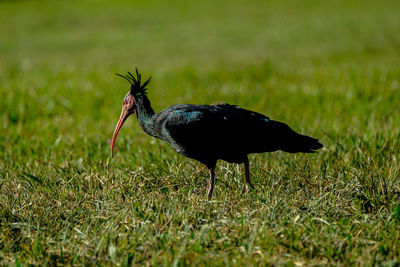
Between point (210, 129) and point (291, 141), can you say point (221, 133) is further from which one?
point (291, 141)

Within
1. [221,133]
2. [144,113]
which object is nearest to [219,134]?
[221,133]

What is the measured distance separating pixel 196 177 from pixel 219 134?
0.52 meters

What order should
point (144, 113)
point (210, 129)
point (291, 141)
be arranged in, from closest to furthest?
1. point (210, 129)
2. point (291, 141)
3. point (144, 113)

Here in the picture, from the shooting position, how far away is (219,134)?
4.01 metres

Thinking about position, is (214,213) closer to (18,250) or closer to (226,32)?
(18,250)

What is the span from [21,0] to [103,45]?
17.1m

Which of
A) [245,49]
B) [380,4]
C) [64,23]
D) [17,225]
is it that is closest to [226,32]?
[245,49]

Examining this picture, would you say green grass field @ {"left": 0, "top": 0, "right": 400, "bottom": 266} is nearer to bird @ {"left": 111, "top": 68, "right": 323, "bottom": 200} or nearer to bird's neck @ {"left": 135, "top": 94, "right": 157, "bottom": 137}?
bird @ {"left": 111, "top": 68, "right": 323, "bottom": 200}

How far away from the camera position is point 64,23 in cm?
2616

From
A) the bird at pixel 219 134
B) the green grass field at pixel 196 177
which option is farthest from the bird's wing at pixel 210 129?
the green grass field at pixel 196 177

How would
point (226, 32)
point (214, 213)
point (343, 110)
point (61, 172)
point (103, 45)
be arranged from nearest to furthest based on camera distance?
point (214, 213), point (61, 172), point (343, 110), point (103, 45), point (226, 32)

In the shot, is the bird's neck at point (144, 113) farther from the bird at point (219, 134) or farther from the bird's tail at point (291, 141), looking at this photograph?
the bird's tail at point (291, 141)

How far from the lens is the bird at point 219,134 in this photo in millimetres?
3990

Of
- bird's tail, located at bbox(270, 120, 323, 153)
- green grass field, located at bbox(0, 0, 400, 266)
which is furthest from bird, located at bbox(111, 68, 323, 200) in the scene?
green grass field, located at bbox(0, 0, 400, 266)
